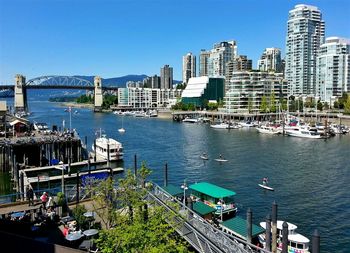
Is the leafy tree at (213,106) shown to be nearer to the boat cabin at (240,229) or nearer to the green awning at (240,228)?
the green awning at (240,228)

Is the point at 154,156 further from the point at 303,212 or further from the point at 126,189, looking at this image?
the point at 126,189

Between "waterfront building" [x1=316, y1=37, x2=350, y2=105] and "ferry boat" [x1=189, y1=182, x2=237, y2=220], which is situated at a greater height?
"waterfront building" [x1=316, y1=37, x2=350, y2=105]

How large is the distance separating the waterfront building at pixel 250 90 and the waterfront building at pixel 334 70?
36.7 m

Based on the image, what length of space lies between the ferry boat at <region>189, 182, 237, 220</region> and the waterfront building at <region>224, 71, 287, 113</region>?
118738mm

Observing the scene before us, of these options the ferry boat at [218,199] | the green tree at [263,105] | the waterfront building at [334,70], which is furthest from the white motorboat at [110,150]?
the waterfront building at [334,70]

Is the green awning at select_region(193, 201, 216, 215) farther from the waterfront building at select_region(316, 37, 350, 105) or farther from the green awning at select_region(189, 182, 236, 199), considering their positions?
the waterfront building at select_region(316, 37, 350, 105)

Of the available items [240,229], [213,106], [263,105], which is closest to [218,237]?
[240,229]

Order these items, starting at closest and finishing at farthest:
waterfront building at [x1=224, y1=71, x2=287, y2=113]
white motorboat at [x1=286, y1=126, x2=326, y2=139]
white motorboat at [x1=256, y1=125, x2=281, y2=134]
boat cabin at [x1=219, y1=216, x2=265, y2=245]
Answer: boat cabin at [x1=219, y1=216, x2=265, y2=245]
white motorboat at [x1=286, y1=126, x2=326, y2=139]
white motorboat at [x1=256, y1=125, x2=281, y2=134]
waterfront building at [x1=224, y1=71, x2=287, y2=113]

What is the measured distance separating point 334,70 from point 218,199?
170m

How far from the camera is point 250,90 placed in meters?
155

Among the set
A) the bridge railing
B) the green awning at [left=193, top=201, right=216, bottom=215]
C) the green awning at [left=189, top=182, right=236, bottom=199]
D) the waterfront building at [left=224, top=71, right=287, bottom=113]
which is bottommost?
the green awning at [left=193, top=201, right=216, bottom=215]

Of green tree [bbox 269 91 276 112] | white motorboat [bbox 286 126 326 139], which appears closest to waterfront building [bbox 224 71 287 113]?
green tree [bbox 269 91 276 112]

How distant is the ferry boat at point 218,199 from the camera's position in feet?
109

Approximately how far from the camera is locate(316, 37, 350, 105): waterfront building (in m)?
179
